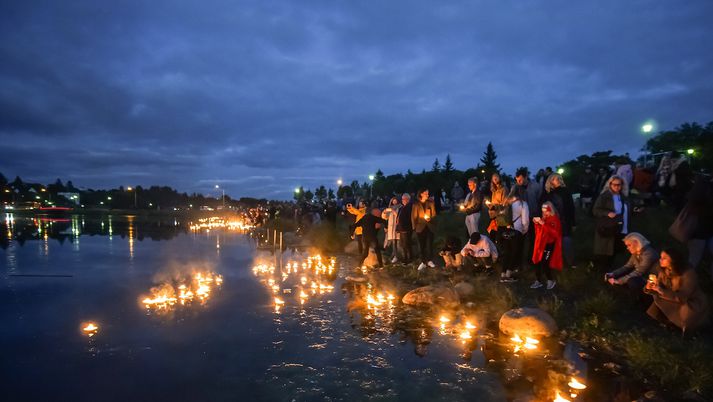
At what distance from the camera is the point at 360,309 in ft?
27.9

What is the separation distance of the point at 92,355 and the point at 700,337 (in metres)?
8.21

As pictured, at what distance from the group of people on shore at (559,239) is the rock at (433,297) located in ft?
5.58

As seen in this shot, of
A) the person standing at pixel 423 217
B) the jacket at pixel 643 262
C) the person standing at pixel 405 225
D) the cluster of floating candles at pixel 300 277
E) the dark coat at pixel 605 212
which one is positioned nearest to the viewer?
the jacket at pixel 643 262

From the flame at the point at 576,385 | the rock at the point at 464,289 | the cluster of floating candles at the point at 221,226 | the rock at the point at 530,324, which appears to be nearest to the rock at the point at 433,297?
the rock at the point at 464,289

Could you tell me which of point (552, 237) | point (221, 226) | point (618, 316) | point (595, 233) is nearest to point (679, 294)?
point (618, 316)

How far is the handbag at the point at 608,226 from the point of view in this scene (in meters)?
8.16

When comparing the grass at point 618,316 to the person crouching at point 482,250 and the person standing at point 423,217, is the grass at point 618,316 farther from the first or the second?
the person standing at point 423,217

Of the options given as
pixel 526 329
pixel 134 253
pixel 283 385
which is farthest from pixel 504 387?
pixel 134 253

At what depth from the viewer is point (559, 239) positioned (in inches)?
336

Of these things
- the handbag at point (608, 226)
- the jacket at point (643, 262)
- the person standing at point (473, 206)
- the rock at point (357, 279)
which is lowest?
the rock at point (357, 279)

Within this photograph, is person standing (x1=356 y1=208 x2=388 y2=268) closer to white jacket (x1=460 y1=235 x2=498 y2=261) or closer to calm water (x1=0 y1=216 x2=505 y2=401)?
calm water (x1=0 y1=216 x2=505 y2=401)

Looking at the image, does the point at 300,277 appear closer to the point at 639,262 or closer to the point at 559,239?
the point at 559,239

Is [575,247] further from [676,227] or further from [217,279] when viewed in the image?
[217,279]

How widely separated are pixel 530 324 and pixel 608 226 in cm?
295
